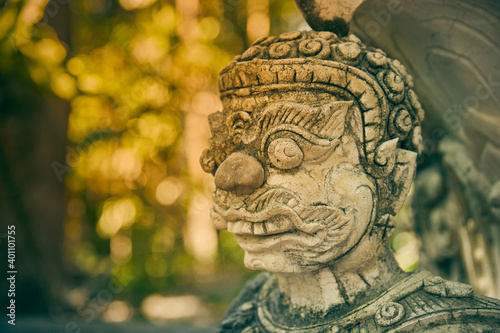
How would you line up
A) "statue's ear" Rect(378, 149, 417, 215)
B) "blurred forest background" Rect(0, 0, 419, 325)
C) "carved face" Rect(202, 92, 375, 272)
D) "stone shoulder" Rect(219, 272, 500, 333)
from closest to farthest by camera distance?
"stone shoulder" Rect(219, 272, 500, 333) < "carved face" Rect(202, 92, 375, 272) < "statue's ear" Rect(378, 149, 417, 215) < "blurred forest background" Rect(0, 0, 419, 325)

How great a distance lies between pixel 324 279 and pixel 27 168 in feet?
15.9

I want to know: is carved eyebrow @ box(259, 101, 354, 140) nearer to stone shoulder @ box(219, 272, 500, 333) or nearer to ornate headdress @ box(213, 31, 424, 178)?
ornate headdress @ box(213, 31, 424, 178)

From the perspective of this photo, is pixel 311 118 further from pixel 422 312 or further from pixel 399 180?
pixel 422 312

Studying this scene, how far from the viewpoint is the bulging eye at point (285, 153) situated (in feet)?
5.57

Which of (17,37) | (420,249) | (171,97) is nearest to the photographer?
(420,249)

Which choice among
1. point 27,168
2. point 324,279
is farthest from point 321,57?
point 27,168

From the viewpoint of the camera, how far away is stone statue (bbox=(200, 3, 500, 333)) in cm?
169

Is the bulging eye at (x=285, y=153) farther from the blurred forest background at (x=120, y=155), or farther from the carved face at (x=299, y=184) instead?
the blurred forest background at (x=120, y=155)

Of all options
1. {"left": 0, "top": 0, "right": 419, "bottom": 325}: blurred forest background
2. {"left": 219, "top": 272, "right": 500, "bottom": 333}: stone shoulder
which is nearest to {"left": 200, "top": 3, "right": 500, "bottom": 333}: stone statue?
{"left": 219, "top": 272, "right": 500, "bottom": 333}: stone shoulder

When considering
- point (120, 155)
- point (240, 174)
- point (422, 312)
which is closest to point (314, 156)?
point (240, 174)

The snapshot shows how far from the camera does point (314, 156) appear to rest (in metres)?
1.74

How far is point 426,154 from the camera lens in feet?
9.53

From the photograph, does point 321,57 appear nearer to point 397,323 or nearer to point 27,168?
point 397,323

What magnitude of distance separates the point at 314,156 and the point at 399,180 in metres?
0.41
